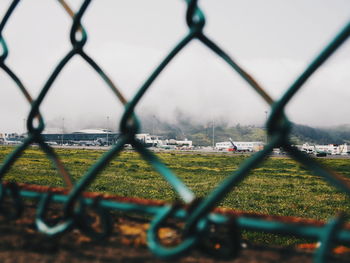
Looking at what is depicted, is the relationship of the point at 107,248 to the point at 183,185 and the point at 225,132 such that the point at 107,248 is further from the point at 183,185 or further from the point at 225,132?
the point at 225,132

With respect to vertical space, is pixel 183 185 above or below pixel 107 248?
above

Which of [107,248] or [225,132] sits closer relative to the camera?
[107,248]

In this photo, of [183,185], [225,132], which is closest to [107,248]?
Answer: [183,185]

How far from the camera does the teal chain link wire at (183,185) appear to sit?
50cm

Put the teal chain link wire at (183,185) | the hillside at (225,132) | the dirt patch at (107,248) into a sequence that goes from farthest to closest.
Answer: the hillside at (225,132) → the dirt patch at (107,248) → the teal chain link wire at (183,185)

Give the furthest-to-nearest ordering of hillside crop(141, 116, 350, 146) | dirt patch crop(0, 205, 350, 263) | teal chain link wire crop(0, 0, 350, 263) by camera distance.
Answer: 1. hillside crop(141, 116, 350, 146)
2. dirt patch crop(0, 205, 350, 263)
3. teal chain link wire crop(0, 0, 350, 263)

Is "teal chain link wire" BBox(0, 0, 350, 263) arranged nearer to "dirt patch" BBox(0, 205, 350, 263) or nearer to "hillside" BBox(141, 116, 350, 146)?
"dirt patch" BBox(0, 205, 350, 263)

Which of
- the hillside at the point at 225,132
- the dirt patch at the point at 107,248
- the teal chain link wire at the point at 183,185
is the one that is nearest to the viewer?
the teal chain link wire at the point at 183,185

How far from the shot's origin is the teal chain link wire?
0.50 meters

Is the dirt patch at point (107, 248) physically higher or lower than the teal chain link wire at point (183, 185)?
lower

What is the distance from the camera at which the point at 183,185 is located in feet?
2.19

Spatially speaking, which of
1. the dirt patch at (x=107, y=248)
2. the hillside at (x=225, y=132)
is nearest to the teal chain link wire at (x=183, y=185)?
the dirt patch at (x=107, y=248)

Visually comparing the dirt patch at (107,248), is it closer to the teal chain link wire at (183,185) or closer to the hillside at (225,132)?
the teal chain link wire at (183,185)

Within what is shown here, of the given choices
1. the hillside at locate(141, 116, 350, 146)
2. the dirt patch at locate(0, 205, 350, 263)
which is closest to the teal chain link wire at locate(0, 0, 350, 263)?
the dirt patch at locate(0, 205, 350, 263)
